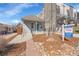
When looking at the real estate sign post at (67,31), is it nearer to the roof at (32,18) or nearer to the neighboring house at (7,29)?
the roof at (32,18)

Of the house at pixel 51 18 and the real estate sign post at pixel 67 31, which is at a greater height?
the house at pixel 51 18

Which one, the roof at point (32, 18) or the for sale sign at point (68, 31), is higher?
the roof at point (32, 18)

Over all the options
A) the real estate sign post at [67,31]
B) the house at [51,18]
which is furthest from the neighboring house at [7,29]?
the real estate sign post at [67,31]

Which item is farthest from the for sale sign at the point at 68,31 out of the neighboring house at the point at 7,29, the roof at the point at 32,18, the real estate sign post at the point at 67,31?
the neighboring house at the point at 7,29

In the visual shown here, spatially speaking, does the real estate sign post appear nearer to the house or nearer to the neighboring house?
the house

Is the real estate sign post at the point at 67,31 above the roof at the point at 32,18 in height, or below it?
below

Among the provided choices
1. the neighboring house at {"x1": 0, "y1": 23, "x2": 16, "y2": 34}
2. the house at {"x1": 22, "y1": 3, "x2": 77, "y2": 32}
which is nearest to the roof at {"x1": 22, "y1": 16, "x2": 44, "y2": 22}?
the house at {"x1": 22, "y1": 3, "x2": 77, "y2": 32}

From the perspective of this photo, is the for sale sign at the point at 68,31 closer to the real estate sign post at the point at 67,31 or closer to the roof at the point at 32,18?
the real estate sign post at the point at 67,31

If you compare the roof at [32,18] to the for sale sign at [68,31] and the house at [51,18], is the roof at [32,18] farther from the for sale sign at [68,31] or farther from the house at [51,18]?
the for sale sign at [68,31]

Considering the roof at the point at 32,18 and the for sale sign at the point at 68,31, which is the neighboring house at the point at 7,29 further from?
the for sale sign at the point at 68,31

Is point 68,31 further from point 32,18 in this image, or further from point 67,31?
point 32,18

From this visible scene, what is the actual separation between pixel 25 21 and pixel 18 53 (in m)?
0.27

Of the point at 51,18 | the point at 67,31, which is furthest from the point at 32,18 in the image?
the point at 67,31

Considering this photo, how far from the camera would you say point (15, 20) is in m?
1.03
